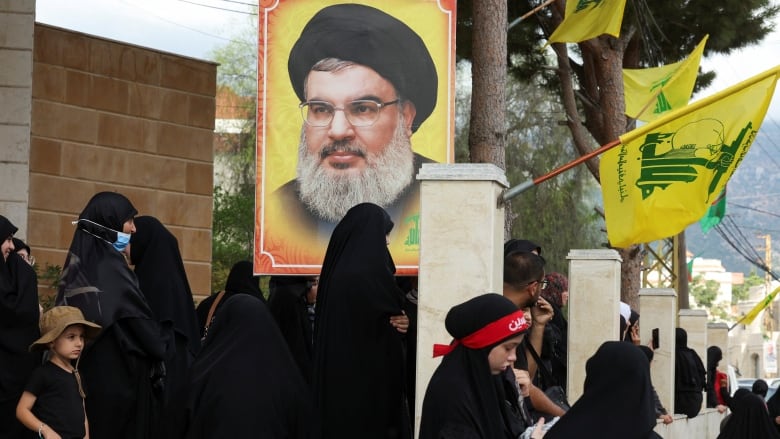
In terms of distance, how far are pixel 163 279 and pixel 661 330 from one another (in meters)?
8.88

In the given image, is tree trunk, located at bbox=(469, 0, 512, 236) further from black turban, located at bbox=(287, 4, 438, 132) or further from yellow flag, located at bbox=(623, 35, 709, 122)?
yellow flag, located at bbox=(623, 35, 709, 122)

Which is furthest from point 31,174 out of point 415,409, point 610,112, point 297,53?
point 610,112

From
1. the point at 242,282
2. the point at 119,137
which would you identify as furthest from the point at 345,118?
the point at 119,137

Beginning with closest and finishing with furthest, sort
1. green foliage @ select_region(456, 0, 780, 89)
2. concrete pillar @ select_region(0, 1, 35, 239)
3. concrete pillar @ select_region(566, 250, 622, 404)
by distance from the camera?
concrete pillar @ select_region(566, 250, 622, 404) → concrete pillar @ select_region(0, 1, 35, 239) → green foliage @ select_region(456, 0, 780, 89)

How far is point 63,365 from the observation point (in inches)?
242

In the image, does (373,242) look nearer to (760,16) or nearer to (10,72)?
(10,72)

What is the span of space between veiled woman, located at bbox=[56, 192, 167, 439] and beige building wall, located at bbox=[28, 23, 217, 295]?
195 inches

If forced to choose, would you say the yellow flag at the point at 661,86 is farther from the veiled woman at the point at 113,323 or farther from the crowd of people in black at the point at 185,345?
the veiled woman at the point at 113,323

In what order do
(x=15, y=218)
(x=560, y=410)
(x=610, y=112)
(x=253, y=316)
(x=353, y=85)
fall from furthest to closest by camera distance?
Result: (x=610, y=112) < (x=15, y=218) < (x=353, y=85) < (x=560, y=410) < (x=253, y=316)

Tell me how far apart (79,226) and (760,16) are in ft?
44.1

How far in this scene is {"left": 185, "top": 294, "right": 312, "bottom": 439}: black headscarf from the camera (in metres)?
4.83

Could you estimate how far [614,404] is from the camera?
181 inches

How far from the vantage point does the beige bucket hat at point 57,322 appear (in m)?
6.05

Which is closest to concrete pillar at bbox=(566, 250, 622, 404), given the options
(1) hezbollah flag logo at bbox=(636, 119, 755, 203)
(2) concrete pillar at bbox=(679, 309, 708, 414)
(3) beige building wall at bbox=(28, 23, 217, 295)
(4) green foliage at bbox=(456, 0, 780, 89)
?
(1) hezbollah flag logo at bbox=(636, 119, 755, 203)
